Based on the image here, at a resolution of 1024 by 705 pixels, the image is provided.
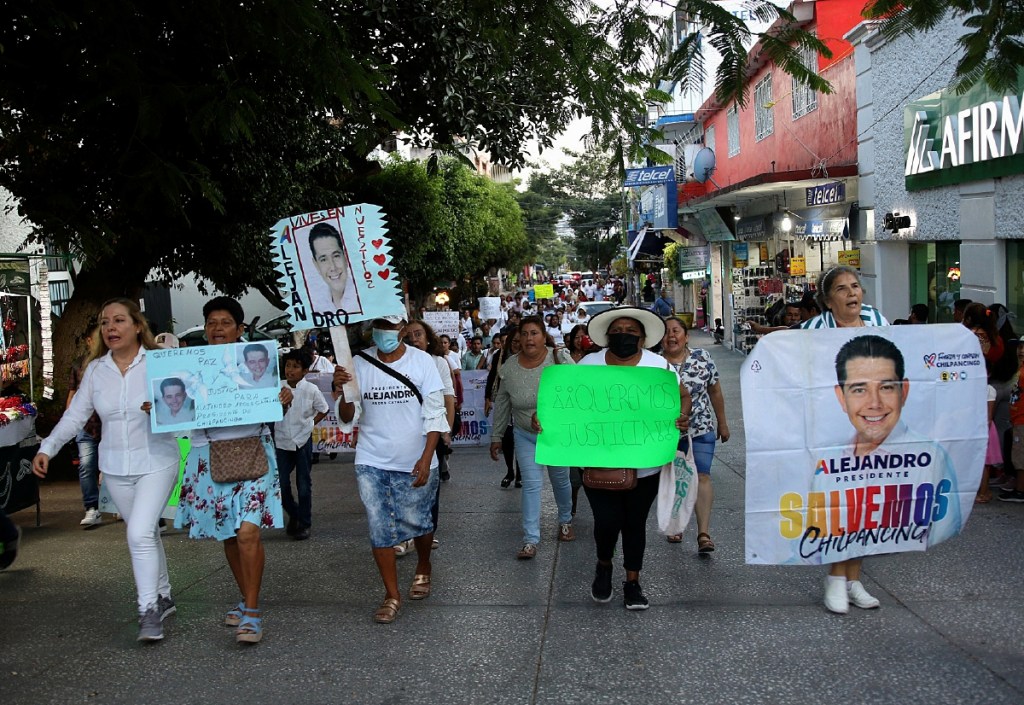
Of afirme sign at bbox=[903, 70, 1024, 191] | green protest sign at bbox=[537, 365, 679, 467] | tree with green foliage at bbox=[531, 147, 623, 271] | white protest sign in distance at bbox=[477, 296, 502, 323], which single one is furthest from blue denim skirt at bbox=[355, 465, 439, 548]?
tree with green foliage at bbox=[531, 147, 623, 271]

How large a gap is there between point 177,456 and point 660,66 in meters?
3.44

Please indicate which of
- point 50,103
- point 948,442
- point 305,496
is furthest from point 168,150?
point 948,442

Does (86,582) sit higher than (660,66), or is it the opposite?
(660,66)

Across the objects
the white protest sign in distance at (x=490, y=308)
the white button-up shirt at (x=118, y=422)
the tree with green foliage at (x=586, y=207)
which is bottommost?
the white button-up shirt at (x=118, y=422)

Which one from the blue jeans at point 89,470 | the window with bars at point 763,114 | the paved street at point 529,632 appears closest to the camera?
the paved street at point 529,632

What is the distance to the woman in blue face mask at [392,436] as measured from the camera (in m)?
5.78

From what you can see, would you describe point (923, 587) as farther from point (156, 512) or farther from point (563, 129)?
point (563, 129)

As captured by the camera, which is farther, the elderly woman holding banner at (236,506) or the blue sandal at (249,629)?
the elderly woman holding banner at (236,506)

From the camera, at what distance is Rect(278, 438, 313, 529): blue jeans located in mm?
8180

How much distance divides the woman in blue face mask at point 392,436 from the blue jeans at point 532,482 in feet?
4.57

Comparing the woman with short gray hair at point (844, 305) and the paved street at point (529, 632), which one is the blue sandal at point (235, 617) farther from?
the woman with short gray hair at point (844, 305)

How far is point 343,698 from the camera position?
4645 mm

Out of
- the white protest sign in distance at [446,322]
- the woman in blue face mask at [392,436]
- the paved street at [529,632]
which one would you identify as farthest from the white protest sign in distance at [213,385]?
the white protest sign in distance at [446,322]

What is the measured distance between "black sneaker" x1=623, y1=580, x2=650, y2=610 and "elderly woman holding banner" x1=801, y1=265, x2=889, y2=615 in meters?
0.99
